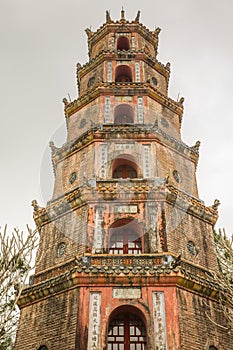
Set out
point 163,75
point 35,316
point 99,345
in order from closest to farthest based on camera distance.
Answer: point 99,345 → point 35,316 → point 163,75

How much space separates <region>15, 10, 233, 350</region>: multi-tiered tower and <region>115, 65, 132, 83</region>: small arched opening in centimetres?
18

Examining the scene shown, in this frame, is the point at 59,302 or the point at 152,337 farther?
the point at 59,302

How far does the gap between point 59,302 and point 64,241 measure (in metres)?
2.41

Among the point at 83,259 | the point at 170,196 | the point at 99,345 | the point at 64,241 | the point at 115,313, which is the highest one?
the point at 170,196

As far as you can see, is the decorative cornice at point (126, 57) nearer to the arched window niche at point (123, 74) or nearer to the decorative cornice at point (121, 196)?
the arched window niche at point (123, 74)

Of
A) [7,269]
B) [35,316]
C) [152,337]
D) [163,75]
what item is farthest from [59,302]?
[163,75]

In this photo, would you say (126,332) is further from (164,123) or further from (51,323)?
(164,123)

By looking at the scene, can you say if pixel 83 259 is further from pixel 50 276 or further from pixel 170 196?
pixel 170 196

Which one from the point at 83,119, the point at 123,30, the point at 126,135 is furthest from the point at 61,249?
the point at 123,30

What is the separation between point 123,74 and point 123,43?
268 centimetres

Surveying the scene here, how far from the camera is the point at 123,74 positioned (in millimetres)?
22344

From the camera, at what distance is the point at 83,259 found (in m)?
14.2

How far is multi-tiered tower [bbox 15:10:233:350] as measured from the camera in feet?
43.9

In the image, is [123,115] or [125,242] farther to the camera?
[123,115]
